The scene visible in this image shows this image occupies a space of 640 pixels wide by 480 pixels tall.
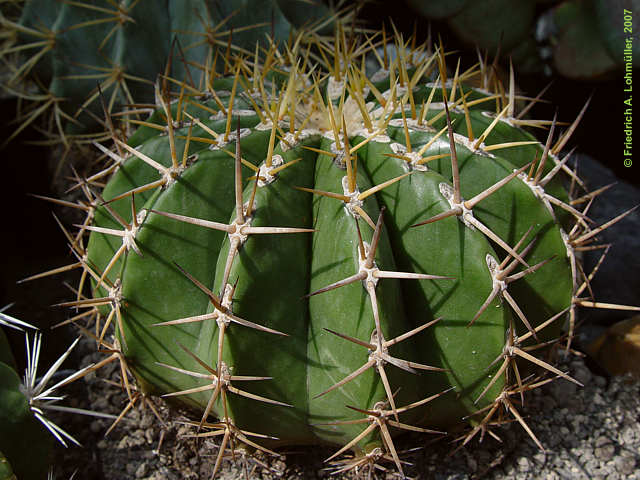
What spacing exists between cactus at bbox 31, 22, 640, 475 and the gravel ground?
168 mm

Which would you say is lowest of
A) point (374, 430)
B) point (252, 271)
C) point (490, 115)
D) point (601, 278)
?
point (601, 278)

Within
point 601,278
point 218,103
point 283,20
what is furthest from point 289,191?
point 601,278

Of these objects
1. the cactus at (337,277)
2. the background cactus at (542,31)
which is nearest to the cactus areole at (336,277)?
Answer: the cactus at (337,277)

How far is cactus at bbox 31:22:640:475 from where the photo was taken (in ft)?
3.88

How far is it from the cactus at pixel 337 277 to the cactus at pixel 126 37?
2.34 feet

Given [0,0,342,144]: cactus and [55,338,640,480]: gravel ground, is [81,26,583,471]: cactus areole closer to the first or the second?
[55,338,640,480]: gravel ground

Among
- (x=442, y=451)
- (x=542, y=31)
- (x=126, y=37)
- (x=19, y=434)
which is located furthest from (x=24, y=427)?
(x=542, y=31)

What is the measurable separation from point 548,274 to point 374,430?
0.54 meters

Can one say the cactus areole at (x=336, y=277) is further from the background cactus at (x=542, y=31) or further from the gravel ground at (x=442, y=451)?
the background cactus at (x=542, y=31)

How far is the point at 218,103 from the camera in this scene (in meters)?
1.43

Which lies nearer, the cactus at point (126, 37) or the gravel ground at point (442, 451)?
the gravel ground at point (442, 451)

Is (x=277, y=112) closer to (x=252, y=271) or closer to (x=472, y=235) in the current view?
(x=252, y=271)

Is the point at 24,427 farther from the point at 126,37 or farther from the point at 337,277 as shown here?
the point at 126,37

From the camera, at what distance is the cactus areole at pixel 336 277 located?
3.88 ft
